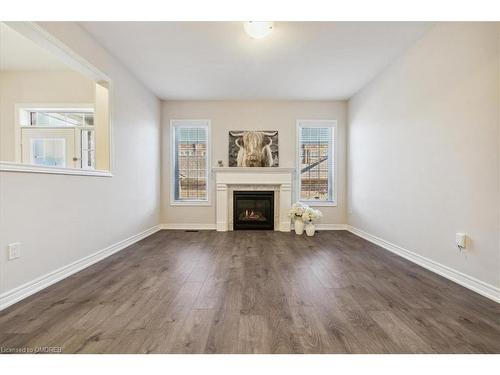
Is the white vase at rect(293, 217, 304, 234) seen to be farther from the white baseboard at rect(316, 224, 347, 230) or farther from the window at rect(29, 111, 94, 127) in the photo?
the window at rect(29, 111, 94, 127)

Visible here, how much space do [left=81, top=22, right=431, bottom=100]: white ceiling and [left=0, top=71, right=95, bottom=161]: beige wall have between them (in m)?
1.05

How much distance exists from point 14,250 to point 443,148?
384 centimetres

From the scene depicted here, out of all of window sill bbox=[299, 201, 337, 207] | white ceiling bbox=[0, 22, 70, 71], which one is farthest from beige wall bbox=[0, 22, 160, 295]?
window sill bbox=[299, 201, 337, 207]

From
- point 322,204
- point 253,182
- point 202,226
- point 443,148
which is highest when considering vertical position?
point 443,148

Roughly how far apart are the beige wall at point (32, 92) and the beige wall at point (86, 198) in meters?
0.97

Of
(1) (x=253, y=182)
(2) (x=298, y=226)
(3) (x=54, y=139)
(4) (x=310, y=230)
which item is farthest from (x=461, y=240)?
(3) (x=54, y=139)

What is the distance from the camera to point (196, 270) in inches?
100

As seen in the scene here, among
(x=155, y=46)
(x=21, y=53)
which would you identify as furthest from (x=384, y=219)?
(x=21, y=53)

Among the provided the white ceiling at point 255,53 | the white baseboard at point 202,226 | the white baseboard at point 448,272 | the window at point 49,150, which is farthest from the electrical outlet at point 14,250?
the white baseboard at point 448,272

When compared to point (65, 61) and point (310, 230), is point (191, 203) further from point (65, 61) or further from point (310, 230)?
point (65, 61)

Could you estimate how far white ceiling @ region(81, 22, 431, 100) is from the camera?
105 inches

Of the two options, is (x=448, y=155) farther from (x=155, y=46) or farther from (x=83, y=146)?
(x=83, y=146)

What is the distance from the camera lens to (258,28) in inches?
103
